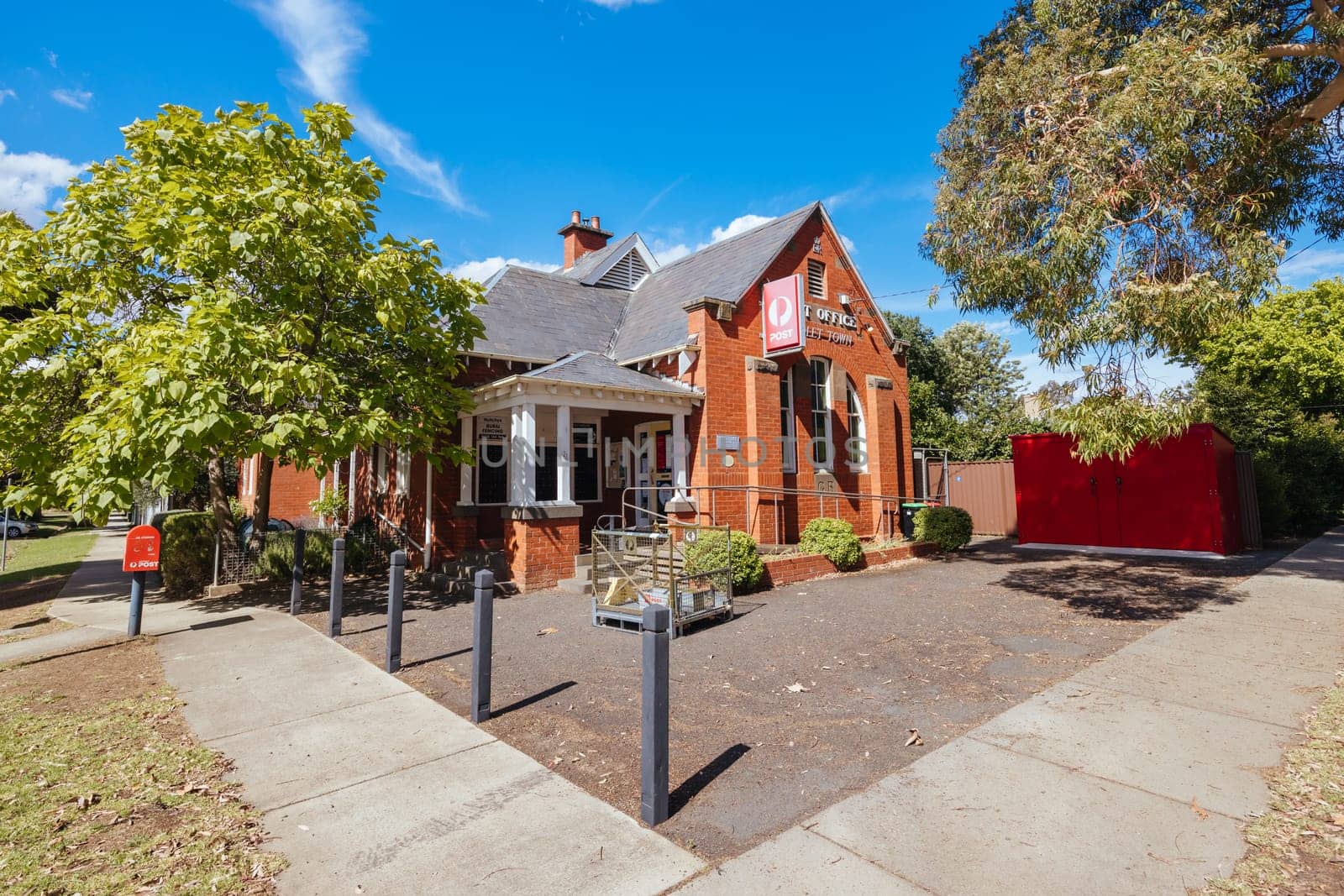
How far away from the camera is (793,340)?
13.1 m

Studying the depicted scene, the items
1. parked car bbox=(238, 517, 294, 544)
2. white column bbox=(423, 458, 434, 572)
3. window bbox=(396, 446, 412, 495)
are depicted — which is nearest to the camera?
white column bbox=(423, 458, 434, 572)

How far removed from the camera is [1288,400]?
26.0 metres

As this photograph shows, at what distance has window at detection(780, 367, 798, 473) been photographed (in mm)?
14617

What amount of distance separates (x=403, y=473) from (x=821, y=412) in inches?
382

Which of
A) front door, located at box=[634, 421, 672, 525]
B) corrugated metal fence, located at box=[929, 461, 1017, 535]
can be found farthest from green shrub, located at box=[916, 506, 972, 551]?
front door, located at box=[634, 421, 672, 525]

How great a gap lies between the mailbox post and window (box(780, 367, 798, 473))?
36.3 ft

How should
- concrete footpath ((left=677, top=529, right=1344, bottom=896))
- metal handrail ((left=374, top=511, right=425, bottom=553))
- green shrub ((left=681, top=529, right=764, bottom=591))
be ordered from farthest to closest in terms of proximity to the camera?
metal handrail ((left=374, top=511, right=425, bottom=553)) < green shrub ((left=681, top=529, right=764, bottom=591)) < concrete footpath ((left=677, top=529, right=1344, bottom=896))

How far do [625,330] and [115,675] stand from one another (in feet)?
38.8

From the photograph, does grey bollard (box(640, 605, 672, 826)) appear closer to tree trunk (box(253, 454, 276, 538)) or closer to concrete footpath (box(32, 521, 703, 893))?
concrete footpath (box(32, 521, 703, 893))

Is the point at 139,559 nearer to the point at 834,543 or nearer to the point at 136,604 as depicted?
the point at 136,604

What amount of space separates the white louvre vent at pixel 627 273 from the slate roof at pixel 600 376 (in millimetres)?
5275

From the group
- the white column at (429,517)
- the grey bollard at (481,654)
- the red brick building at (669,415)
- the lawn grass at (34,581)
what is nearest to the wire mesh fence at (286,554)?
the red brick building at (669,415)

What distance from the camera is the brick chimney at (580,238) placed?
73.3 feet

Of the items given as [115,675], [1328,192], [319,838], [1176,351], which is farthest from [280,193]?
[1328,192]
